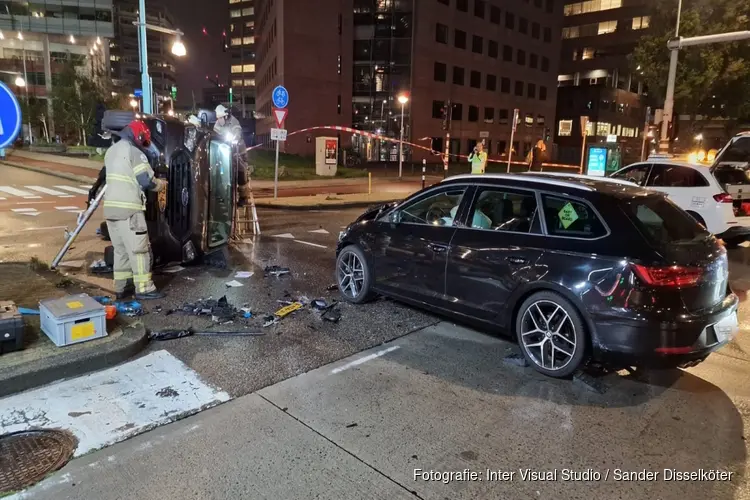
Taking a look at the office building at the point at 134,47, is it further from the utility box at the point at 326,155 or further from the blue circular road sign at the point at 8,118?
the blue circular road sign at the point at 8,118

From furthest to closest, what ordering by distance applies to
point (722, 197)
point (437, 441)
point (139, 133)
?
1. point (722, 197)
2. point (139, 133)
3. point (437, 441)

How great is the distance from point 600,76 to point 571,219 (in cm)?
7440

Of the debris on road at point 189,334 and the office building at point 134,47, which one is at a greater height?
the office building at point 134,47

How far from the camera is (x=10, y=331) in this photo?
4270 mm

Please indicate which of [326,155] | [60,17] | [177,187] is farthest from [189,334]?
[60,17]

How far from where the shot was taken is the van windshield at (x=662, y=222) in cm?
422

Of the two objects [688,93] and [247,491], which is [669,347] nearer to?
[247,491]

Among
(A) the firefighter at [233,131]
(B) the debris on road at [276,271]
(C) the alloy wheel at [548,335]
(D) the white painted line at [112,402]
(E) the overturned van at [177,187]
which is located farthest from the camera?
(A) the firefighter at [233,131]

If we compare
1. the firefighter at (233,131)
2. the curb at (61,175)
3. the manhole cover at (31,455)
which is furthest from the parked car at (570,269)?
the curb at (61,175)

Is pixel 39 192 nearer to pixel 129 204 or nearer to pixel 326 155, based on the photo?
pixel 326 155

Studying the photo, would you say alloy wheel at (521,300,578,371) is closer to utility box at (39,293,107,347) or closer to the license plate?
the license plate

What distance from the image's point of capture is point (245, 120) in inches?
465

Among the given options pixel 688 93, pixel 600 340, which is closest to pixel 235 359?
pixel 600 340

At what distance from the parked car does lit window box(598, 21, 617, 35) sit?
246ft
